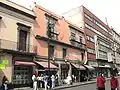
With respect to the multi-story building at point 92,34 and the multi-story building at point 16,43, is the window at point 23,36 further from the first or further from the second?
the multi-story building at point 92,34

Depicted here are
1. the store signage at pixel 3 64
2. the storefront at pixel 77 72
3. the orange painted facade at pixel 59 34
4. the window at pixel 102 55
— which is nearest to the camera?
the store signage at pixel 3 64

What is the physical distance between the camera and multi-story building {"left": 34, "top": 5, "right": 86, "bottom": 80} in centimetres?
2874

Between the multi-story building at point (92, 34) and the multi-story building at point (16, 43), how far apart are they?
20239mm

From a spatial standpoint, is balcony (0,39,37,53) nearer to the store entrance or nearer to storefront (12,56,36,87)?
storefront (12,56,36,87)

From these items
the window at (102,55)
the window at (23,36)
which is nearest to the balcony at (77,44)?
the window at (23,36)

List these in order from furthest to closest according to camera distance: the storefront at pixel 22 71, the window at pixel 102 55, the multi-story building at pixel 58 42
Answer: the window at pixel 102 55, the multi-story building at pixel 58 42, the storefront at pixel 22 71

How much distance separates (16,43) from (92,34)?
3027 cm

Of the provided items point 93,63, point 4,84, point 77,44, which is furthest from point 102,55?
point 4,84

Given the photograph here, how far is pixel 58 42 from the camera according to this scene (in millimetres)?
32969

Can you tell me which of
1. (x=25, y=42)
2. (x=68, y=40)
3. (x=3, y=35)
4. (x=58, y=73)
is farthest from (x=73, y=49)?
(x=3, y=35)

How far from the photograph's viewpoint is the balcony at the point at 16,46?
2221 cm

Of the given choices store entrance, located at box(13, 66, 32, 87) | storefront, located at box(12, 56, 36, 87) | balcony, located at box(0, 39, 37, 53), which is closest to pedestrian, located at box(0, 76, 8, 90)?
storefront, located at box(12, 56, 36, 87)

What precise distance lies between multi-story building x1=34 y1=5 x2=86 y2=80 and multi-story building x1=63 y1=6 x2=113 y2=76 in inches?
170

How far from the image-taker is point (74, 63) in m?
37.3
